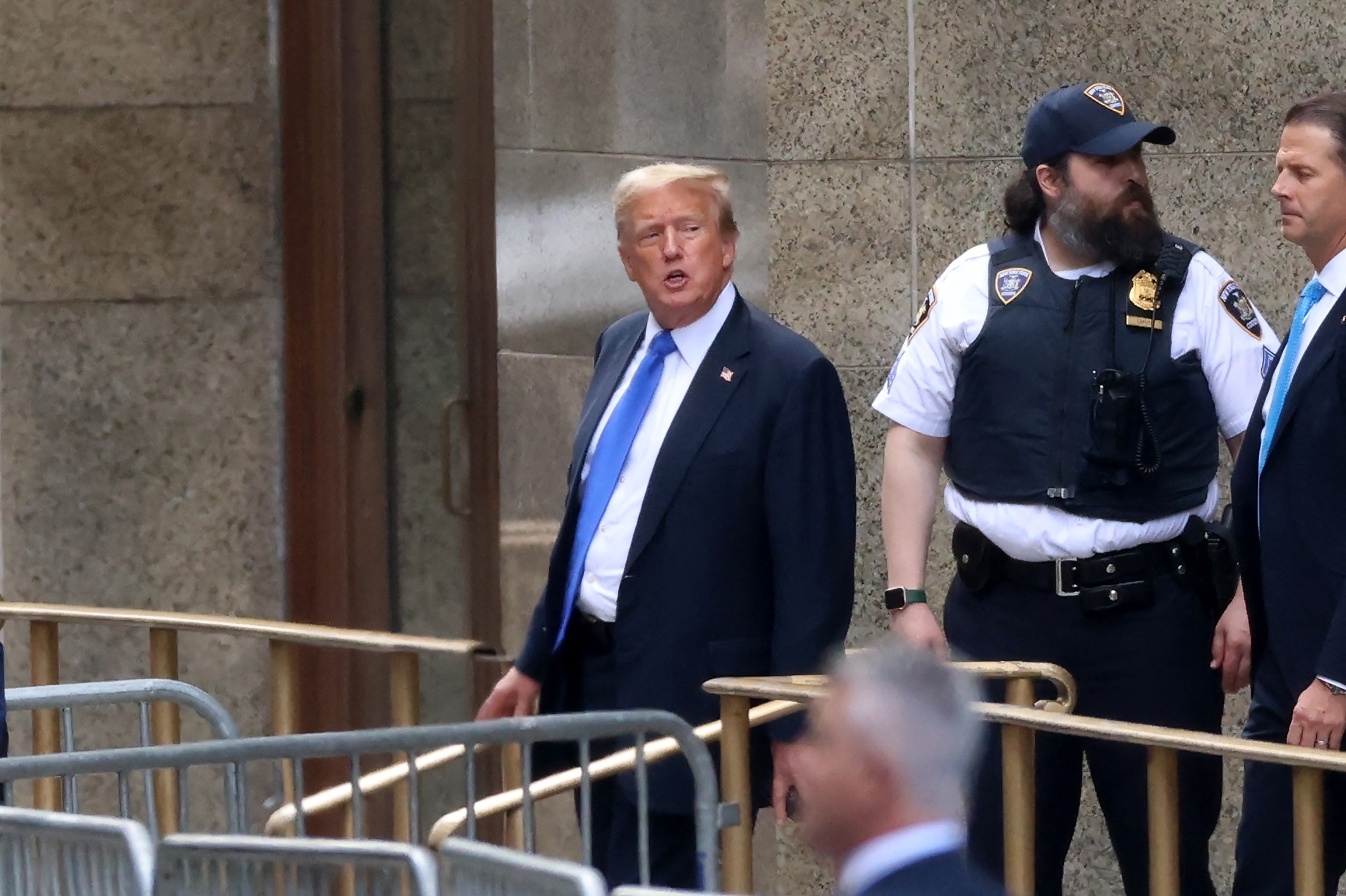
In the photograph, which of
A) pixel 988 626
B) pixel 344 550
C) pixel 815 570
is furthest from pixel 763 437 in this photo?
pixel 344 550

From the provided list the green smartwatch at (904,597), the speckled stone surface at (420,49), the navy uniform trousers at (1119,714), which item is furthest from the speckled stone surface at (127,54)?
the navy uniform trousers at (1119,714)

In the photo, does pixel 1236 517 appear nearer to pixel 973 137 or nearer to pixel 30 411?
pixel 973 137

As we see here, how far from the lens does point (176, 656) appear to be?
5270mm

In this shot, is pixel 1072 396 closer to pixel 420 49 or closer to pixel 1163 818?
pixel 1163 818

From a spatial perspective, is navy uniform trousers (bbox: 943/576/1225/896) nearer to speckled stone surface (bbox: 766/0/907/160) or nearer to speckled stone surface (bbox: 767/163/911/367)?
speckled stone surface (bbox: 767/163/911/367)

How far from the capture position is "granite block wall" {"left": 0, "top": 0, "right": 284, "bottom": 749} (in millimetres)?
6922

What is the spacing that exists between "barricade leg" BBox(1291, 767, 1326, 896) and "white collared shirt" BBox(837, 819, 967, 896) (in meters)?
1.53

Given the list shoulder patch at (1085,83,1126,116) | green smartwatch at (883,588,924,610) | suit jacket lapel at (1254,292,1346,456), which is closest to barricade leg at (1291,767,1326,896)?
suit jacket lapel at (1254,292,1346,456)

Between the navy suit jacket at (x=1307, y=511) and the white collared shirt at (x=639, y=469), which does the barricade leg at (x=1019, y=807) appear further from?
the white collared shirt at (x=639, y=469)

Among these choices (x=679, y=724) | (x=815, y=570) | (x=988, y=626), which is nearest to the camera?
(x=679, y=724)

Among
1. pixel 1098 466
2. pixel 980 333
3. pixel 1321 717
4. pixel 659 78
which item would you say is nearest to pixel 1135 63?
pixel 659 78

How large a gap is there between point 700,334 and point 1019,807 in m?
1.18

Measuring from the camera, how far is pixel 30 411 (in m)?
6.95

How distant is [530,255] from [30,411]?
67.4 inches
